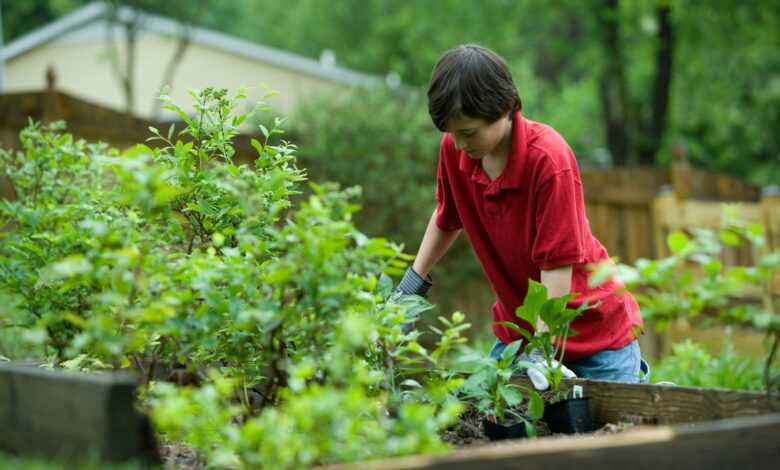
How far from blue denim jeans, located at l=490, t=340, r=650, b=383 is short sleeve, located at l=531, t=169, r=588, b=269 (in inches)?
19.6

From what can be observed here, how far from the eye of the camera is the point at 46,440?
93.5 inches

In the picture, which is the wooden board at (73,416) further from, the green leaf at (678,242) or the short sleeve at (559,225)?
the short sleeve at (559,225)

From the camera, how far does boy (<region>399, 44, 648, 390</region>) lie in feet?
10.2

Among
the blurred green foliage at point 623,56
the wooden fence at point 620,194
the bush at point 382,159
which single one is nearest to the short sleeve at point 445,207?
the wooden fence at point 620,194

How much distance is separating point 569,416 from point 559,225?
578mm

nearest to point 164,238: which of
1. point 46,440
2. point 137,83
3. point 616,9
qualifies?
point 46,440

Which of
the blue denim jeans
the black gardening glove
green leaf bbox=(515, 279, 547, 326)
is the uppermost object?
the black gardening glove

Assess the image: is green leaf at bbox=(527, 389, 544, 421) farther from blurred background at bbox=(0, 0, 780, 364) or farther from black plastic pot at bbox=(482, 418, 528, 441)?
blurred background at bbox=(0, 0, 780, 364)

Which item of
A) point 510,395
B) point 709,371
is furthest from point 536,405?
point 709,371

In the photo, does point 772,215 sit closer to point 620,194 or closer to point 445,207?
point 620,194

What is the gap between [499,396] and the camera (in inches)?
117

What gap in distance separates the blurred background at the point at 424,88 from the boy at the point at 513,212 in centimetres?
63

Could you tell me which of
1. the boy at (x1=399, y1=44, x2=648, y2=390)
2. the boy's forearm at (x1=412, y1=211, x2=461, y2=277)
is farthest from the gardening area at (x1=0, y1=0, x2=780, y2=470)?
the boy's forearm at (x1=412, y1=211, x2=461, y2=277)

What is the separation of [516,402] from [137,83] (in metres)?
22.9
